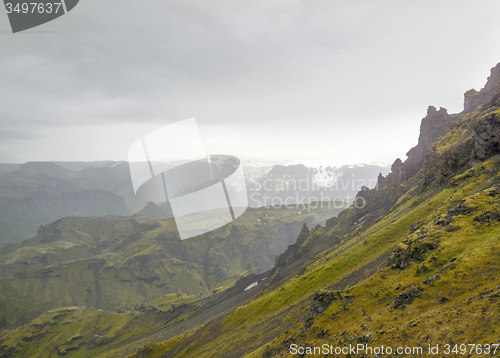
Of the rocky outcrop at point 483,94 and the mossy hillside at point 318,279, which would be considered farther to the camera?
the rocky outcrop at point 483,94

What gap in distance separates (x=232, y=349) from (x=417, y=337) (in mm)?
42082

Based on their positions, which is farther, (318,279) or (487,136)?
(318,279)

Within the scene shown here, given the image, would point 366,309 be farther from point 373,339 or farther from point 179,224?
point 179,224

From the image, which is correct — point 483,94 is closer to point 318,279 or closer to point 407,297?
point 318,279

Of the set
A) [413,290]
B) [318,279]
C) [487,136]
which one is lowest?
[318,279]

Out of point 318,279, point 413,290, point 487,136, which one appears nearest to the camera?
point 413,290
